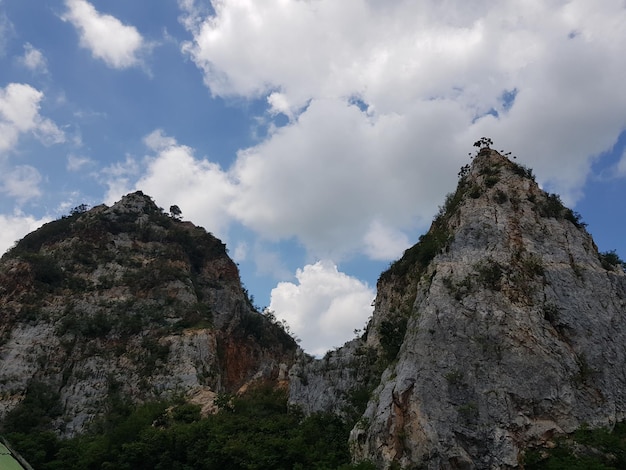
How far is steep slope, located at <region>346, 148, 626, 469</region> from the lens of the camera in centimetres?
2047

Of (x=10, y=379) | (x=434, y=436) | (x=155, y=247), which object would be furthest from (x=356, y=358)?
(x=155, y=247)

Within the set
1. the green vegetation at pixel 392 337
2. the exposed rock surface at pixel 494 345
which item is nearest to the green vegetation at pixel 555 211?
the exposed rock surface at pixel 494 345

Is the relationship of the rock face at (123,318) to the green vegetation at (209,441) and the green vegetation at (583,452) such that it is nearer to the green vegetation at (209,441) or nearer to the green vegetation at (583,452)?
the green vegetation at (209,441)

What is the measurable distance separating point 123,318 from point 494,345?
33.4m

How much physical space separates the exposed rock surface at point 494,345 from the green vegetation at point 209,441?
2.08 metres

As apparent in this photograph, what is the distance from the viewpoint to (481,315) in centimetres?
2433

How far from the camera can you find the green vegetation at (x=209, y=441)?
79.6ft

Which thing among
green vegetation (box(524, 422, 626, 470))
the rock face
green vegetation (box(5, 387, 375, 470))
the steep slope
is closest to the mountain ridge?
the steep slope

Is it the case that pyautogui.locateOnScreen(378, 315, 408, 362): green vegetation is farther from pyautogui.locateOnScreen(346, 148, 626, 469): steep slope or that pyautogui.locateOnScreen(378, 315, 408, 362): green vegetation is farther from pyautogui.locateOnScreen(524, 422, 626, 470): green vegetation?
pyautogui.locateOnScreen(524, 422, 626, 470): green vegetation

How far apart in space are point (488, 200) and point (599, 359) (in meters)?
11.0

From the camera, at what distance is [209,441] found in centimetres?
2655

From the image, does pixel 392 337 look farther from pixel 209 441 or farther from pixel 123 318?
pixel 123 318

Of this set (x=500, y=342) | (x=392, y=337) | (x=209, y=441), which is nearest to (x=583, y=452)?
(x=500, y=342)

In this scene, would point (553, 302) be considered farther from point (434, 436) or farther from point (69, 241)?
point (69, 241)
